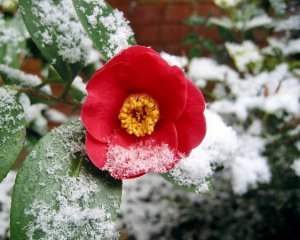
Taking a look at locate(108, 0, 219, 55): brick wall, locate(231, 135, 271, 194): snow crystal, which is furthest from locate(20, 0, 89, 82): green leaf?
→ locate(108, 0, 219, 55): brick wall

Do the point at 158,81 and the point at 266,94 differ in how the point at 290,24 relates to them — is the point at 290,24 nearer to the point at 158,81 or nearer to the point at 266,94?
the point at 266,94

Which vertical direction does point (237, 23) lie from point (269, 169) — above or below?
above

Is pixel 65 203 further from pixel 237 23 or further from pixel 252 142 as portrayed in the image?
pixel 237 23

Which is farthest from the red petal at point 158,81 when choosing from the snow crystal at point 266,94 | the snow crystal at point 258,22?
the snow crystal at point 258,22

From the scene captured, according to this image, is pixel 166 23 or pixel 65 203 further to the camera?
pixel 166 23

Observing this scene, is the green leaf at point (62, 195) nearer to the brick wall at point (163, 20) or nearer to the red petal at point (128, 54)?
the red petal at point (128, 54)

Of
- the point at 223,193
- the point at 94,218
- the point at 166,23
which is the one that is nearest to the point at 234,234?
the point at 223,193

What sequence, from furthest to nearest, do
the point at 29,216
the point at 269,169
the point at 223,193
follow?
the point at 223,193
the point at 269,169
the point at 29,216
